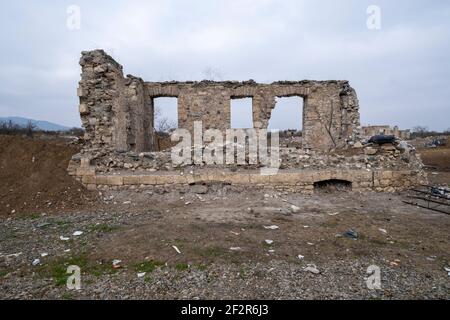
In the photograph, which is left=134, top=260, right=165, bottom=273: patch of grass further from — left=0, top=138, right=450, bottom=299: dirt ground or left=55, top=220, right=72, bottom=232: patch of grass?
left=55, top=220, right=72, bottom=232: patch of grass

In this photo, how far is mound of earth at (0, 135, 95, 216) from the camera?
6719 mm

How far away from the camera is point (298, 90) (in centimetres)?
1225

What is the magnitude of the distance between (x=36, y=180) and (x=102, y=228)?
3447 mm

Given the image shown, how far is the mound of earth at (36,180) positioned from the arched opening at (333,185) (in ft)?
19.8

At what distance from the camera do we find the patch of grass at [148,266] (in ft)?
11.7

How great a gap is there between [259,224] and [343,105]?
9139mm

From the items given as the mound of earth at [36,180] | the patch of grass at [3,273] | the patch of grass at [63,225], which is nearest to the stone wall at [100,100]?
the mound of earth at [36,180]

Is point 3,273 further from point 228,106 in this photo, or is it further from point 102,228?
point 228,106

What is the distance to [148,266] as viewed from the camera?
12.0ft

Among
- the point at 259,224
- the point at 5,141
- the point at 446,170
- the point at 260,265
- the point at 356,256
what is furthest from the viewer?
the point at 446,170

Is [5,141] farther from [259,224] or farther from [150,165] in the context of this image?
[259,224]

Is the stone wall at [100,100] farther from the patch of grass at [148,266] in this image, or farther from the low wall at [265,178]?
the patch of grass at [148,266]
